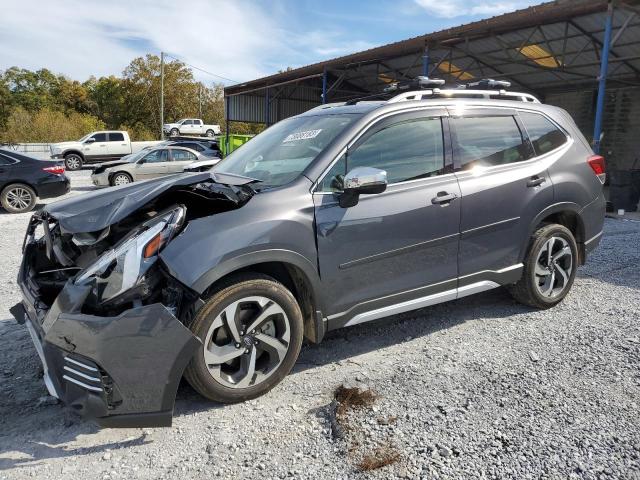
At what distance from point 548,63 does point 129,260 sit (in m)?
18.4

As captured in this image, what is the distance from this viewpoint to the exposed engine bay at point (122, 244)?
8.21 feet

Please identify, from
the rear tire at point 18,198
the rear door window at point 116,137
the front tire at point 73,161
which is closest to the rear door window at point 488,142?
the rear tire at point 18,198

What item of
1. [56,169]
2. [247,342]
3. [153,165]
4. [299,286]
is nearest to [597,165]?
[299,286]

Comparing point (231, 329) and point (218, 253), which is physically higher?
point (218, 253)

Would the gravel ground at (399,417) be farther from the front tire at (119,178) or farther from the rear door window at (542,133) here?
the front tire at (119,178)

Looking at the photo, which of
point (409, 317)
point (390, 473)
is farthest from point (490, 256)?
point (390, 473)

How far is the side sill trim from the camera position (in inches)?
130

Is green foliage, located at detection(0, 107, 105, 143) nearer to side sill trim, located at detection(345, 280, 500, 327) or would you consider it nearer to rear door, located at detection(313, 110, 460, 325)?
rear door, located at detection(313, 110, 460, 325)

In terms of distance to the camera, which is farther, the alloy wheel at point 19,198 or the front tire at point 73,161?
the front tire at point 73,161

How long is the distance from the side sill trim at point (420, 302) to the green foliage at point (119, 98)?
44.5 m

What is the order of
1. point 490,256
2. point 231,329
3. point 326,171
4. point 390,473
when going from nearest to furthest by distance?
1. point 390,473
2. point 231,329
3. point 326,171
4. point 490,256

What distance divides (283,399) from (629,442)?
186 cm

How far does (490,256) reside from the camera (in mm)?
3855

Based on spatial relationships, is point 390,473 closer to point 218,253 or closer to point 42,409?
point 218,253
